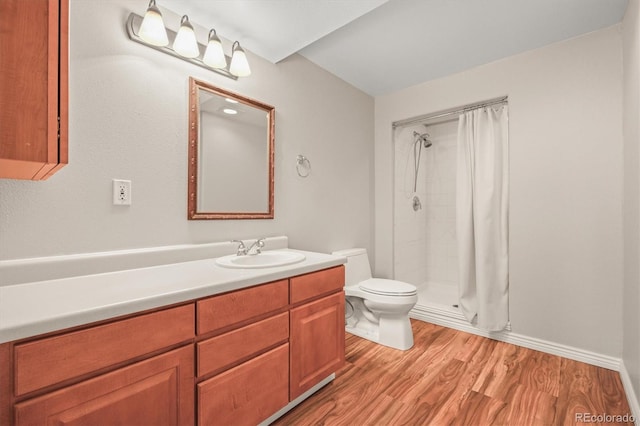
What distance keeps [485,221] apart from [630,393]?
1266mm

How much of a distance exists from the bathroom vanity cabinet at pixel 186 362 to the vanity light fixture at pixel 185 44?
129cm

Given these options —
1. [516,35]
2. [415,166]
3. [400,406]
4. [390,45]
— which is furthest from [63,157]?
[415,166]

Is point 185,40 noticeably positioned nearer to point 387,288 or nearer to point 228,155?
point 228,155

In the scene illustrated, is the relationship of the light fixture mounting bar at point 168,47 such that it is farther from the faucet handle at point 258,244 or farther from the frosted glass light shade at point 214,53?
the faucet handle at point 258,244

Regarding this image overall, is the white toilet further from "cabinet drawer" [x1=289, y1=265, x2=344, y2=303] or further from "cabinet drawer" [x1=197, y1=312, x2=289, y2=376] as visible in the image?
"cabinet drawer" [x1=197, y1=312, x2=289, y2=376]

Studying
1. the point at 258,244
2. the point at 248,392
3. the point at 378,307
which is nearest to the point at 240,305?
the point at 248,392

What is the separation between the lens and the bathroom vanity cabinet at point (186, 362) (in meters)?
0.78

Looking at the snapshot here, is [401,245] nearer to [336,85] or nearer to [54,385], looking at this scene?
[336,85]

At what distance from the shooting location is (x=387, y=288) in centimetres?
226

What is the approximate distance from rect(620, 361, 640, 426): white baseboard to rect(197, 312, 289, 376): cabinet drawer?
180 centimetres

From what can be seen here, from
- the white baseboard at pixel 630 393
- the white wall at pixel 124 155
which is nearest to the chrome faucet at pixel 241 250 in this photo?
the white wall at pixel 124 155

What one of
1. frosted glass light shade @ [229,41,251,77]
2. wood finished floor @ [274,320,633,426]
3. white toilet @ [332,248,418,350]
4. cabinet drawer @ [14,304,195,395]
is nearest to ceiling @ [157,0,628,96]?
frosted glass light shade @ [229,41,251,77]

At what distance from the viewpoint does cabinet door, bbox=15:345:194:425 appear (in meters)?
0.79

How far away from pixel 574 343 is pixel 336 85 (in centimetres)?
276
